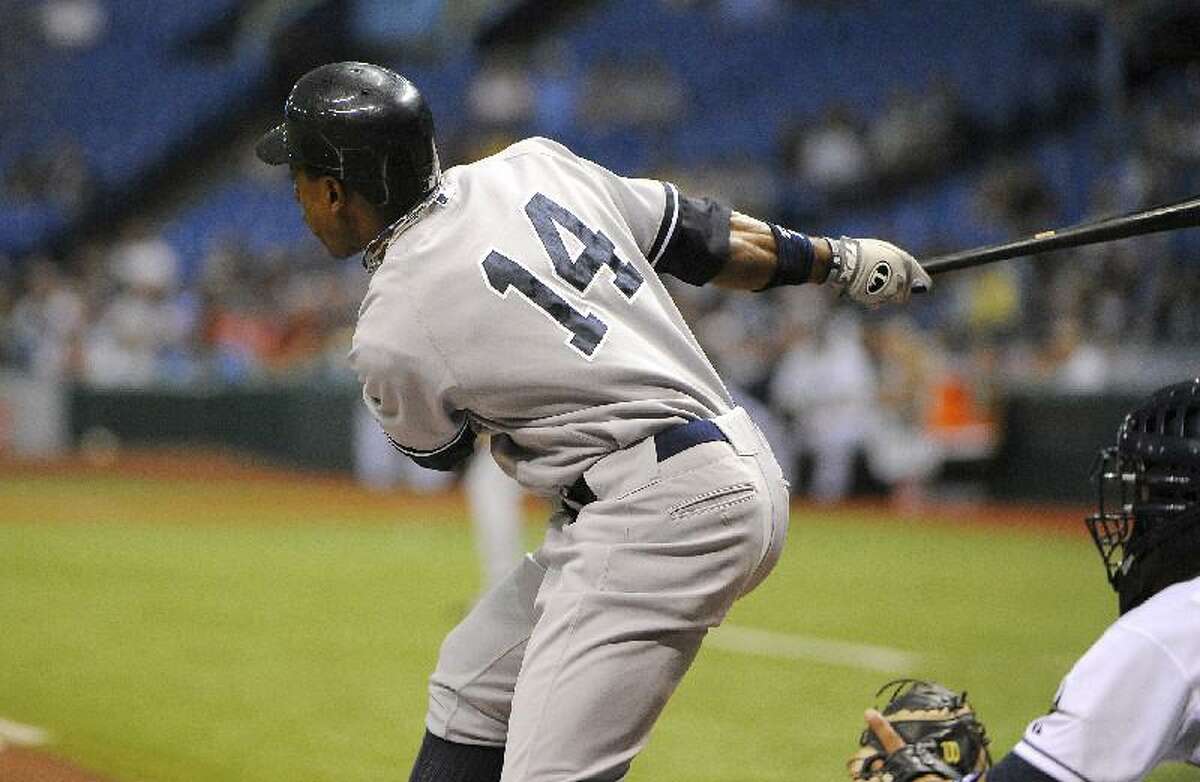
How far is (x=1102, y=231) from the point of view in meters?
3.75

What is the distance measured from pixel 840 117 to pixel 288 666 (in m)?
15.2

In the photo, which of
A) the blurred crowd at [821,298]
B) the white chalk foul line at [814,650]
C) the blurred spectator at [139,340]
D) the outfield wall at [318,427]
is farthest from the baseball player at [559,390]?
the blurred spectator at [139,340]

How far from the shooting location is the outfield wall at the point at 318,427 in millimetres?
14406

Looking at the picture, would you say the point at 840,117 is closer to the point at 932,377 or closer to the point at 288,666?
the point at 932,377

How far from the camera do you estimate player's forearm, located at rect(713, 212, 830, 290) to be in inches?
151

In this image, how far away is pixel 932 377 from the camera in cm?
1532

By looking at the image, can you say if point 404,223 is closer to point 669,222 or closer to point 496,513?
point 669,222

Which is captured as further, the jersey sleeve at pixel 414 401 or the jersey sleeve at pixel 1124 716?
the jersey sleeve at pixel 414 401

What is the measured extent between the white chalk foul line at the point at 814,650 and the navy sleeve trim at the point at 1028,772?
14.8 ft

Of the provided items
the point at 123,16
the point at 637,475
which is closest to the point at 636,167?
the point at 123,16

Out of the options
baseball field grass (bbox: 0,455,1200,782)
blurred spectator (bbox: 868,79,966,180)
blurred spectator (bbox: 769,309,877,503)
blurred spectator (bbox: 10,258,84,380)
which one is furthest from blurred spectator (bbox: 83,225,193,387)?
blurred spectator (bbox: 868,79,966,180)

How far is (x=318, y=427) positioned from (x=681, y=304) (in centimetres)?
900

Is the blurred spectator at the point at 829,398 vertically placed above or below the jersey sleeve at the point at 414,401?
below

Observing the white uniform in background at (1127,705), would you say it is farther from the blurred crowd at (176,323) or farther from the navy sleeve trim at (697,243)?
the blurred crowd at (176,323)
